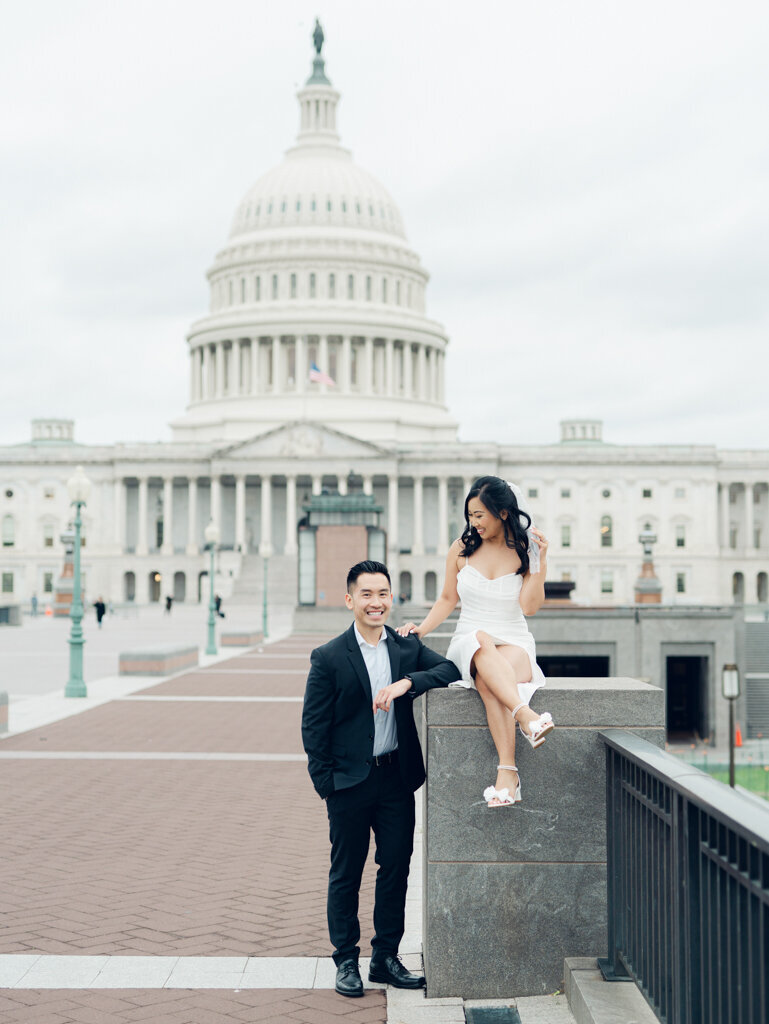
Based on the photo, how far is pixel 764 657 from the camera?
50875mm

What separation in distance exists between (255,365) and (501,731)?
12173cm

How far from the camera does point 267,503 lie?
4424 inches

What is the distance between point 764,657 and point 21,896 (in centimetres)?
4570

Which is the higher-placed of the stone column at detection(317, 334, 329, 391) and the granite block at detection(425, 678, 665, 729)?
the stone column at detection(317, 334, 329, 391)

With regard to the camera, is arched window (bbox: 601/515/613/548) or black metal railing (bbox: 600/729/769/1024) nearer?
black metal railing (bbox: 600/729/769/1024)

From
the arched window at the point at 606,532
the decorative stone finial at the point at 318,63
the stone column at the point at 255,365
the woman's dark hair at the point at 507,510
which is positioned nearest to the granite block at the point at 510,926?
the woman's dark hair at the point at 507,510

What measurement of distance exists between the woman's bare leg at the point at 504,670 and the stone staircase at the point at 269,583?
85.3 m

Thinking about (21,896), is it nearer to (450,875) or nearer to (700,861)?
(450,875)

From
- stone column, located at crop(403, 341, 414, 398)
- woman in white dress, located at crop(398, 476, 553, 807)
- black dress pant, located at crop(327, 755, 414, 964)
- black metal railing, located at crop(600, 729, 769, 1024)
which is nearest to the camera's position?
black metal railing, located at crop(600, 729, 769, 1024)

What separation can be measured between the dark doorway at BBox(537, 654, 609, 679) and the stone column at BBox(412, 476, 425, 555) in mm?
77823

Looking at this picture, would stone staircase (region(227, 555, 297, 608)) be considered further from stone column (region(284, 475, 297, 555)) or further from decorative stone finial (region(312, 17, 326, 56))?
decorative stone finial (region(312, 17, 326, 56))

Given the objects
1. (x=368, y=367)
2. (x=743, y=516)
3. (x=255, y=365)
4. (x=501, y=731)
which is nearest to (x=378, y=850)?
(x=501, y=731)

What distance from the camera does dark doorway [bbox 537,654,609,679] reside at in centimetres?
3222

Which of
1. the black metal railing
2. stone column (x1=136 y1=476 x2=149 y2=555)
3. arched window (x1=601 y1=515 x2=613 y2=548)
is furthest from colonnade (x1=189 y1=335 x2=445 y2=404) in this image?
the black metal railing
